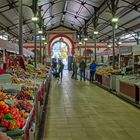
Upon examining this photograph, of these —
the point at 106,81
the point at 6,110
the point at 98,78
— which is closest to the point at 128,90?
the point at 106,81

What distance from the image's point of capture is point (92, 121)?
27.0 ft

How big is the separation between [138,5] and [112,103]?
399 inches

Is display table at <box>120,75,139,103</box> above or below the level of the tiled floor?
above

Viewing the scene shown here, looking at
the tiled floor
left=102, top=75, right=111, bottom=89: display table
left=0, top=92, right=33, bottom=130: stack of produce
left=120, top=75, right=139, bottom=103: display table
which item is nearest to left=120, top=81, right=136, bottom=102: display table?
left=120, top=75, right=139, bottom=103: display table

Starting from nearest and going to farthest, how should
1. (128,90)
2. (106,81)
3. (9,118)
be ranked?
(9,118) < (128,90) < (106,81)

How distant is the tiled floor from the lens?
22.1ft

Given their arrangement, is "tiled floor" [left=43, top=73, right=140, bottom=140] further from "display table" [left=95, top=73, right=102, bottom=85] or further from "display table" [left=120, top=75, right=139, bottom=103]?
"display table" [left=95, top=73, right=102, bottom=85]

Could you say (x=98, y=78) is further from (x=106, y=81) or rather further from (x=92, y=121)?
(x=92, y=121)

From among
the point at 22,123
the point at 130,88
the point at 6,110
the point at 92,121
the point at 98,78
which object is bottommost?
the point at 92,121

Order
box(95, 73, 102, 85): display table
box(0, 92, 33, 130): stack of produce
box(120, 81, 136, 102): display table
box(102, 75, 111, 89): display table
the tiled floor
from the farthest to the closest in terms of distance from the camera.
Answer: box(95, 73, 102, 85): display table < box(102, 75, 111, 89): display table < box(120, 81, 136, 102): display table < the tiled floor < box(0, 92, 33, 130): stack of produce

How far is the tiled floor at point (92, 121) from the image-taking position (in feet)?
22.1

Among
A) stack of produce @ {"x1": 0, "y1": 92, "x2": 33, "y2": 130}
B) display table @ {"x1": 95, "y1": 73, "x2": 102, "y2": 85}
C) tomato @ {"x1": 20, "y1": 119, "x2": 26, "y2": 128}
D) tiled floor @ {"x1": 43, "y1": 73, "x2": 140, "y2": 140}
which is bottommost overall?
tiled floor @ {"x1": 43, "y1": 73, "x2": 140, "y2": 140}

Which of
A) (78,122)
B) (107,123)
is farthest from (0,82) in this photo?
(107,123)

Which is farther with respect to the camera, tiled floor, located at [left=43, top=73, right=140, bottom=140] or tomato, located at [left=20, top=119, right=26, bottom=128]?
tiled floor, located at [left=43, top=73, right=140, bottom=140]
